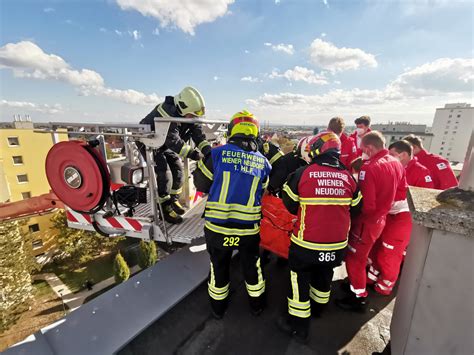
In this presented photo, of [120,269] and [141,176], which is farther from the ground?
[141,176]

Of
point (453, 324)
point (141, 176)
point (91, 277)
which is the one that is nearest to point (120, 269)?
point (91, 277)

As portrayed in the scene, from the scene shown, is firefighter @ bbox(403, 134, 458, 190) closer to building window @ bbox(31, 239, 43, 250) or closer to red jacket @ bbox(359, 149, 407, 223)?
red jacket @ bbox(359, 149, 407, 223)

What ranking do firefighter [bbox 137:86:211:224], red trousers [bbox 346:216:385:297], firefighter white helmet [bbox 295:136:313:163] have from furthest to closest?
firefighter [bbox 137:86:211:224] < firefighter white helmet [bbox 295:136:313:163] < red trousers [bbox 346:216:385:297]

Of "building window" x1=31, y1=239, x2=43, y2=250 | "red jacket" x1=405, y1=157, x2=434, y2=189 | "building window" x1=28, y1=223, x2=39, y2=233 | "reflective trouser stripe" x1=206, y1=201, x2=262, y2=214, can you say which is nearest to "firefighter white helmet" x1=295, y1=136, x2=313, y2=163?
"reflective trouser stripe" x1=206, y1=201, x2=262, y2=214

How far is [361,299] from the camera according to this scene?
8.46 feet

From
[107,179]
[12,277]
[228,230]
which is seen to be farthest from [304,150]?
[12,277]

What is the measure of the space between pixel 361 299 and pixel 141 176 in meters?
3.04

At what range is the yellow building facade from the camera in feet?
69.1

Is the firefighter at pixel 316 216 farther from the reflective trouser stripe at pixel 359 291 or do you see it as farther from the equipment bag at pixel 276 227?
the equipment bag at pixel 276 227

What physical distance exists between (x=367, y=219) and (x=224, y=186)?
1.65 metres

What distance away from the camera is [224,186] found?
236 cm

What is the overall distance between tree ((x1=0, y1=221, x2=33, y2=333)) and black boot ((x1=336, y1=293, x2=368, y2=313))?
62.8ft

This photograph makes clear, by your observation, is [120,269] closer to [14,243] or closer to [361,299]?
[14,243]

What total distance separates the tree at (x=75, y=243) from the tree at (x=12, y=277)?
4034mm
